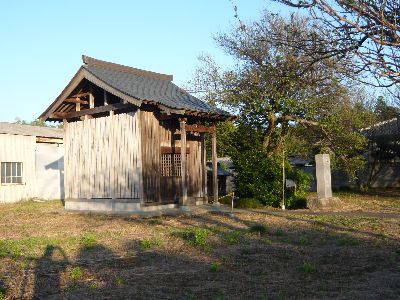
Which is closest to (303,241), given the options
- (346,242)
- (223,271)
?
(346,242)

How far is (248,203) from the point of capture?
1947 centimetres

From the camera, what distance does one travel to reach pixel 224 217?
16031 mm

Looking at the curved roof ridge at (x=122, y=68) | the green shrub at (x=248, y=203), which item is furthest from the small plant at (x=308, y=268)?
the curved roof ridge at (x=122, y=68)

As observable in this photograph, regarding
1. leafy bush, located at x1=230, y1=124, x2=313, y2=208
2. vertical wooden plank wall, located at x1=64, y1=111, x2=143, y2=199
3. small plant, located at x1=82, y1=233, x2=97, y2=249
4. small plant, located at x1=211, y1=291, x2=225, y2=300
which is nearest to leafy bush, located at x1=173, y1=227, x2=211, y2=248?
small plant, located at x1=82, y1=233, x2=97, y2=249

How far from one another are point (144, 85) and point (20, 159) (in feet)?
34.1

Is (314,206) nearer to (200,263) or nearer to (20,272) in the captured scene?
(200,263)

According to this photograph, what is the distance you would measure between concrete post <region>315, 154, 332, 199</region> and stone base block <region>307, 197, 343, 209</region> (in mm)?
212

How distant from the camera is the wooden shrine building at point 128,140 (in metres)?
17.1

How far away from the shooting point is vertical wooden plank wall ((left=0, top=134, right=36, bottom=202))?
24923 millimetres

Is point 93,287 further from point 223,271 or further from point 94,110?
point 94,110

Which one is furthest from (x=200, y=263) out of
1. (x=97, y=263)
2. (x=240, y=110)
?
(x=240, y=110)

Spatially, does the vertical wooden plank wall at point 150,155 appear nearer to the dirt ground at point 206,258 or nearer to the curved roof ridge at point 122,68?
the dirt ground at point 206,258

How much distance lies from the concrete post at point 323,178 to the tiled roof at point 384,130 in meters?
11.3

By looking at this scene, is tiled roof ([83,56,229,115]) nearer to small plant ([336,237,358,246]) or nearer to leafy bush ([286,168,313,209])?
leafy bush ([286,168,313,209])
